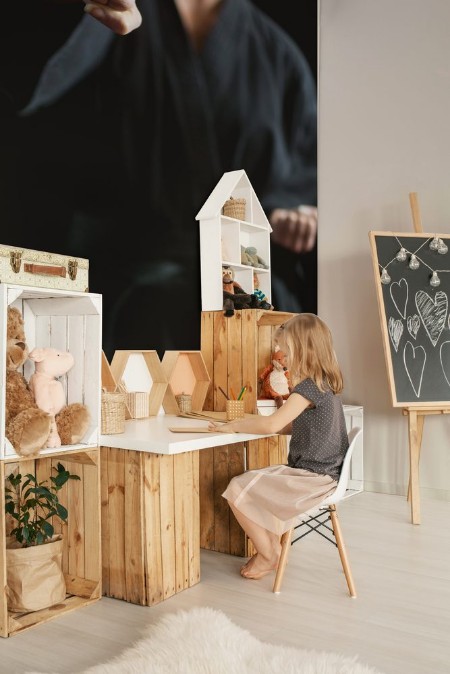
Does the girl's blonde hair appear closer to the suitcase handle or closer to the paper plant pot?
the suitcase handle

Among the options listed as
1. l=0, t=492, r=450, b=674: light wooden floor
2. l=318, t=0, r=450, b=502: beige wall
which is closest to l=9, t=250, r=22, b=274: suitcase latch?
l=0, t=492, r=450, b=674: light wooden floor

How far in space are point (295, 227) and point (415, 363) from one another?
1.30m

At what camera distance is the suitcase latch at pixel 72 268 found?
2502 mm

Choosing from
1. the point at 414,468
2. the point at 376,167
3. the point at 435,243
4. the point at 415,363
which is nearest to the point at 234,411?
the point at 414,468

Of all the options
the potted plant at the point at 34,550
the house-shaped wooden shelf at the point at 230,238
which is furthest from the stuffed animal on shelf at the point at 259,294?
the potted plant at the point at 34,550

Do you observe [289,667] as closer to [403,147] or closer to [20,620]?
[20,620]

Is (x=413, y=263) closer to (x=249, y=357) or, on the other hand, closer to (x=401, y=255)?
(x=401, y=255)

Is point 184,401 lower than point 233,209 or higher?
lower

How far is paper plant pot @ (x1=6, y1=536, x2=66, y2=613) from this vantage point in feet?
7.62

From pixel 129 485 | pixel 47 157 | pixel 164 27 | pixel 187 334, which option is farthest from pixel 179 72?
pixel 129 485

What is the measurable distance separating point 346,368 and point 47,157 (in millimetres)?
2619

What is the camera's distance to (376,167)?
14.9 feet

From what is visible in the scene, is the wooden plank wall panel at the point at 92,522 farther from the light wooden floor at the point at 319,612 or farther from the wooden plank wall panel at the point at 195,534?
the wooden plank wall panel at the point at 195,534

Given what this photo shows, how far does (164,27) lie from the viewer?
137 inches
